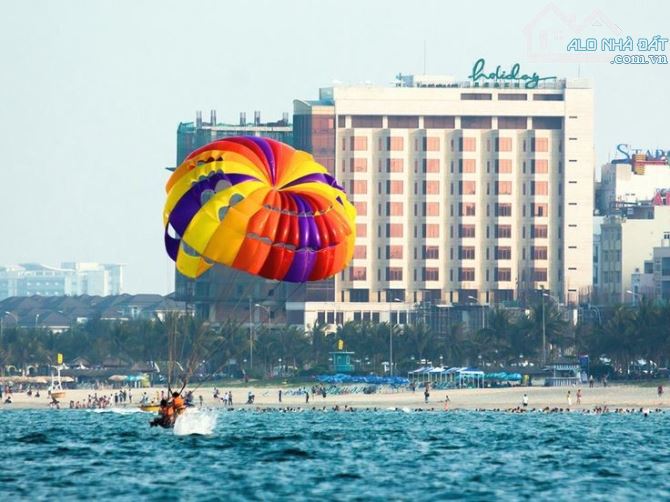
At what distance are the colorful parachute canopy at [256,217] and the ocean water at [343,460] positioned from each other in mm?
10379

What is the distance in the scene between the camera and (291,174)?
90438mm

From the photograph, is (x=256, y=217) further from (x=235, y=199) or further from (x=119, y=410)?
(x=119, y=410)

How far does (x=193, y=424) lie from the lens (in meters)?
123

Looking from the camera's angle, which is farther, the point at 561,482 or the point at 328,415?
the point at 328,415

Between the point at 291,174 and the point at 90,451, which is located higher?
the point at 291,174

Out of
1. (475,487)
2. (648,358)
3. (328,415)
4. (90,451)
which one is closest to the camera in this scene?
(475,487)

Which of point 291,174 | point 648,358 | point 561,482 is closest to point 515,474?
point 561,482

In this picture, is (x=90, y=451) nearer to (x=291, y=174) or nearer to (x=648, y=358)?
(x=291, y=174)

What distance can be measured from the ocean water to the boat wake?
0.71 metres

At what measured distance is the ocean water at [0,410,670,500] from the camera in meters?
78.6

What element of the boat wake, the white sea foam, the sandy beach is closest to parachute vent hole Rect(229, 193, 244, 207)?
the boat wake

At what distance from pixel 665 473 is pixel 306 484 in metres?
19.5

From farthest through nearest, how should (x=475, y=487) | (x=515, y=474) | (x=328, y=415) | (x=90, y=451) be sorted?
(x=328, y=415) < (x=90, y=451) < (x=515, y=474) < (x=475, y=487)

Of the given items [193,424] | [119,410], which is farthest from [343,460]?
[119,410]
